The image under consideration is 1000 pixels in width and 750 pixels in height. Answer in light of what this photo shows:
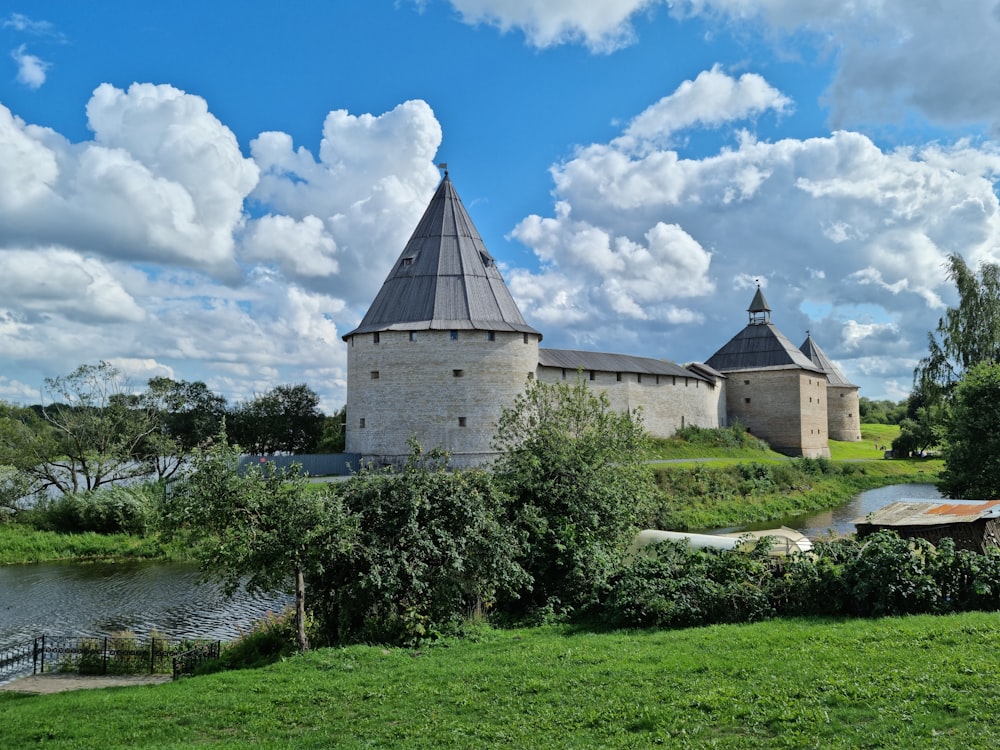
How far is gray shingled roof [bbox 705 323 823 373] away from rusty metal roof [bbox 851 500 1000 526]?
28.0 m

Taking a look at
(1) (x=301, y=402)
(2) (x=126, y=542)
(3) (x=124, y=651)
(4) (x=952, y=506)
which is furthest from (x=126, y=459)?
(4) (x=952, y=506)

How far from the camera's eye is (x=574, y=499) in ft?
40.6

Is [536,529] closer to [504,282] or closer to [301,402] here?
[504,282]

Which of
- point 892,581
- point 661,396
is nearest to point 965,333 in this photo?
point 661,396

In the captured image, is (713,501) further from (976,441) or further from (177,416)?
(177,416)

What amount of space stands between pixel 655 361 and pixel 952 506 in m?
25.5

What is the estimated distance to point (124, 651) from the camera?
11.0 m

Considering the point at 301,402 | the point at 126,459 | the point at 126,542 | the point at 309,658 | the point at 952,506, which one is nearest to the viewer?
the point at 309,658

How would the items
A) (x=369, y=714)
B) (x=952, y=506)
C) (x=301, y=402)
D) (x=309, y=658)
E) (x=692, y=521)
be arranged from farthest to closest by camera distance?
(x=301, y=402) < (x=692, y=521) < (x=952, y=506) < (x=309, y=658) < (x=369, y=714)

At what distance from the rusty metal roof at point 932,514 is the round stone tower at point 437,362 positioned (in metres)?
13.7

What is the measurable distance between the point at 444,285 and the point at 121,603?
54.2 feet

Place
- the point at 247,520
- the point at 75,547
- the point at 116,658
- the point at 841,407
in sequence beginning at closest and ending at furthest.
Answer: the point at 247,520, the point at 116,658, the point at 75,547, the point at 841,407

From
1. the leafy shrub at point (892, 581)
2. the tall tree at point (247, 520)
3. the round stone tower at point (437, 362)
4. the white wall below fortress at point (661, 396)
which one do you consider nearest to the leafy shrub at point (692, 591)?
the leafy shrub at point (892, 581)

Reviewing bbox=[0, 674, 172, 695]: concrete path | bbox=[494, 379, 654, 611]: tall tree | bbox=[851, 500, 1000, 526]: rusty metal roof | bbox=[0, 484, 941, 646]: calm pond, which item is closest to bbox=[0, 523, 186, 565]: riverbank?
bbox=[0, 484, 941, 646]: calm pond
